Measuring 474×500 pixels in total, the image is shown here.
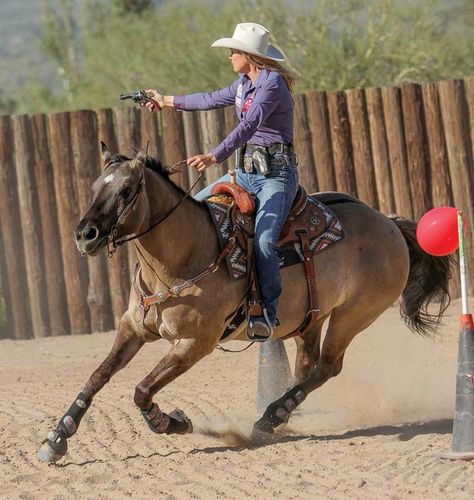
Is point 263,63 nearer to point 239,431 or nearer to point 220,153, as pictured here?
point 220,153

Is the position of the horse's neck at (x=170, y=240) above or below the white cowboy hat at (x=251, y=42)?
below

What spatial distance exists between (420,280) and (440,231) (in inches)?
70.3

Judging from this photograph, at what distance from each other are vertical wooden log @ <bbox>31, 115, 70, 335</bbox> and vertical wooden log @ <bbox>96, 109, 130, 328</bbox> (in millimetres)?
575

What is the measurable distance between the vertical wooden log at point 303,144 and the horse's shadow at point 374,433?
4.64 metres

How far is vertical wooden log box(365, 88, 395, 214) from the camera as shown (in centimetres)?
1249

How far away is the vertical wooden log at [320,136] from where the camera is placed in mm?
12344

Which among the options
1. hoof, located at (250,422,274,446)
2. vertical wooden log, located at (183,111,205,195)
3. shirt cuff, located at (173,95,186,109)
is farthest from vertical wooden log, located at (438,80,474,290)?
hoof, located at (250,422,274,446)

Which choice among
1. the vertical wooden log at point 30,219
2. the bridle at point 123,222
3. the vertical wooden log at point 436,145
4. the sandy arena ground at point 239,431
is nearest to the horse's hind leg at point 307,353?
the sandy arena ground at point 239,431

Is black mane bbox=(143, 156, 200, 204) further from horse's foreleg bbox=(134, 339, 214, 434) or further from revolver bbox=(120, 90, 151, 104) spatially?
horse's foreleg bbox=(134, 339, 214, 434)

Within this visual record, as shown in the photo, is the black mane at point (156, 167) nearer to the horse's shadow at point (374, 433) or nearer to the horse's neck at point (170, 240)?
the horse's neck at point (170, 240)

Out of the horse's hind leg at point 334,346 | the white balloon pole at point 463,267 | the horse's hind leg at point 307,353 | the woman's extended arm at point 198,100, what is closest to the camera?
the white balloon pole at point 463,267

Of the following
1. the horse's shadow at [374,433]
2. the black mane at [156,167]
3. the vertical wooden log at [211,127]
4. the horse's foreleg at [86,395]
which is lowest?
the horse's shadow at [374,433]

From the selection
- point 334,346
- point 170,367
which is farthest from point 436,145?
point 170,367

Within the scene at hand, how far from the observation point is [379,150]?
12.5 m
